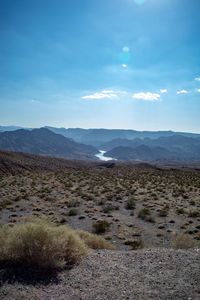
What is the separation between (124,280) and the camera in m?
7.93

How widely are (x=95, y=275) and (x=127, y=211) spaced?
57.3ft

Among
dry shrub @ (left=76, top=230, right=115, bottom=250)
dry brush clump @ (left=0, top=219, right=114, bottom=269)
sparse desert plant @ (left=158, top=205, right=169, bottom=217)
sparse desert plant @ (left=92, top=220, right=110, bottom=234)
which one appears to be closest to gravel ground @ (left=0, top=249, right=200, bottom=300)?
dry brush clump @ (left=0, top=219, right=114, bottom=269)

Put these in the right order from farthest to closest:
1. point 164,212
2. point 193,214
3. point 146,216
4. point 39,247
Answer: point 164,212
point 193,214
point 146,216
point 39,247

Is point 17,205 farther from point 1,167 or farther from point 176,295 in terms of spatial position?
point 1,167

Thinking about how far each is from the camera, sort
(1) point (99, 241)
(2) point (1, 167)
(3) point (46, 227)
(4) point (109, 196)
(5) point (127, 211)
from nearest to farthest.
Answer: (3) point (46, 227)
(1) point (99, 241)
(5) point (127, 211)
(4) point (109, 196)
(2) point (1, 167)

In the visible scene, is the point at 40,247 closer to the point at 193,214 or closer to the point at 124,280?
the point at 124,280

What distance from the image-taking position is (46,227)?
30.7 feet

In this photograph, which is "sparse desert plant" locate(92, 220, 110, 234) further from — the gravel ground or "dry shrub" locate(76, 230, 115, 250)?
the gravel ground

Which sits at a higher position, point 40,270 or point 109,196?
point 40,270

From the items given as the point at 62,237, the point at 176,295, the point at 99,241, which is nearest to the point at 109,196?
the point at 99,241

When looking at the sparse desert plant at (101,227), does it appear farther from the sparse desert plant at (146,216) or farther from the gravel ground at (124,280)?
the gravel ground at (124,280)

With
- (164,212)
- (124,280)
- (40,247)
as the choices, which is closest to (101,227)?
(164,212)

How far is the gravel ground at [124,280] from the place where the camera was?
713cm

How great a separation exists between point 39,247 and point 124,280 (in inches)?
93.6
